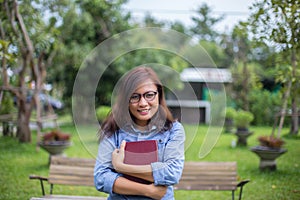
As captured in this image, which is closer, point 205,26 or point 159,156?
point 159,156

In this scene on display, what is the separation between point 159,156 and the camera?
5.72 ft

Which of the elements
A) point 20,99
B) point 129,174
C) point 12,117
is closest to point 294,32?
point 129,174

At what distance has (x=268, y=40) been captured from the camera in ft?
13.2

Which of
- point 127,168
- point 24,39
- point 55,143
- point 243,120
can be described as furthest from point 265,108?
point 127,168

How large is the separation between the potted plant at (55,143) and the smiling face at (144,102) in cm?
524

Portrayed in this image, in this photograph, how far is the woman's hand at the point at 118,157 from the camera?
5.56 ft

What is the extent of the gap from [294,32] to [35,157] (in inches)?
229

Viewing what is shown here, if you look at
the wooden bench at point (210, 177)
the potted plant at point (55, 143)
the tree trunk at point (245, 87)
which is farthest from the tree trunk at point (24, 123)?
the tree trunk at point (245, 87)

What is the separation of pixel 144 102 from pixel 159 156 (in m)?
0.26

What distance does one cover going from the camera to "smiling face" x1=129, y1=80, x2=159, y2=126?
5.64 ft

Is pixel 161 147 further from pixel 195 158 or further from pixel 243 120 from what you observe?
pixel 243 120

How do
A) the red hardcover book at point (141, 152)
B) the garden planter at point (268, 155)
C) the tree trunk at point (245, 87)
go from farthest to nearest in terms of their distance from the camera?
the tree trunk at point (245, 87)
the garden planter at point (268, 155)
the red hardcover book at point (141, 152)

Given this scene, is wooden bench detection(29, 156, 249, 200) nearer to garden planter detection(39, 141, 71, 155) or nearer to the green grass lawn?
the green grass lawn

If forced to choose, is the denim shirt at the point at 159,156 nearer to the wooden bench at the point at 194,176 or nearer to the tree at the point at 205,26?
the wooden bench at the point at 194,176
